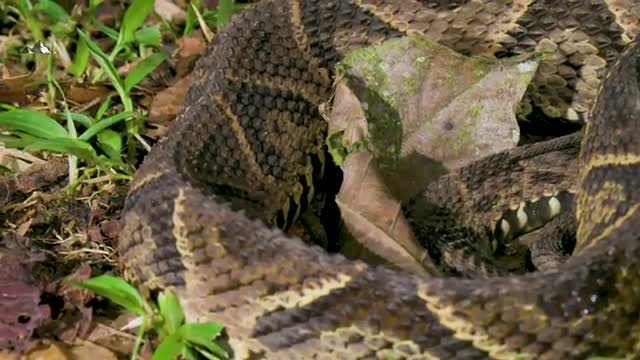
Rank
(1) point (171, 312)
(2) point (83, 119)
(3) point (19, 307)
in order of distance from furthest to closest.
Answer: (2) point (83, 119) < (3) point (19, 307) < (1) point (171, 312)

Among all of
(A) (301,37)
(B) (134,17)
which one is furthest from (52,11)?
(A) (301,37)

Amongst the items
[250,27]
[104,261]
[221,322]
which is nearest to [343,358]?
[221,322]

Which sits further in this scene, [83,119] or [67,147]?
[83,119]

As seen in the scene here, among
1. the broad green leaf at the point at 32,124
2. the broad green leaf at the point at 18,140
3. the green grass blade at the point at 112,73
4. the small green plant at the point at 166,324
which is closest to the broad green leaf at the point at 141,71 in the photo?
the green grass blade at the point at 112,73

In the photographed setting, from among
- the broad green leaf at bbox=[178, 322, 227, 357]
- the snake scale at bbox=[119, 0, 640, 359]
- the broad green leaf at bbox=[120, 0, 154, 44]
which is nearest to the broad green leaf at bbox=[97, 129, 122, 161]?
the snake scale at bbox=[119, 0, 640, 359]

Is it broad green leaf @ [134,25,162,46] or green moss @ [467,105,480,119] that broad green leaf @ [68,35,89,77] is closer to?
broad green leaf @ [134,25,162,46]

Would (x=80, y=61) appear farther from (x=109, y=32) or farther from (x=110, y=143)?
(x=110, y=143)

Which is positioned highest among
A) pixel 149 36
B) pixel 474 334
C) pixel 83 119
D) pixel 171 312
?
→ pixel 149 36
